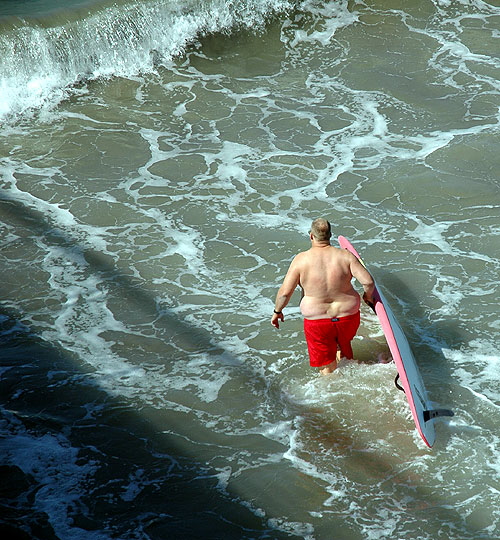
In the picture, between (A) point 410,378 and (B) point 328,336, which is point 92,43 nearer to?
(B) point 328,336

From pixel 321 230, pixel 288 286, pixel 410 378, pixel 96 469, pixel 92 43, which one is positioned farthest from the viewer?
pixel 92 43

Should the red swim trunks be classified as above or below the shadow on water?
above

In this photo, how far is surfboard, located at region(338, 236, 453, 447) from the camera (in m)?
5.31

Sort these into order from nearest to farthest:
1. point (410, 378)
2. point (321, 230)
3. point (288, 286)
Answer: point (410, 378) < point (321, 230) < point (288, 286)

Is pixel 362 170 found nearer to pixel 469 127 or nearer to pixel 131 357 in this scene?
pixel 469 127

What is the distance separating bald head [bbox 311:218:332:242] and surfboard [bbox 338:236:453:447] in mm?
794

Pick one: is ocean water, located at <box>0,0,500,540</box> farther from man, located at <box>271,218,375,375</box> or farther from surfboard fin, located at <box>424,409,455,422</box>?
man, located at <box>271,218,375,375</box>

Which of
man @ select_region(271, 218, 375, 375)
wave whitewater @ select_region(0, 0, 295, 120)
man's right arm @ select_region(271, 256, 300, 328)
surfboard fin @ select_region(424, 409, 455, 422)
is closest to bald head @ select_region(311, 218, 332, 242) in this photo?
man @ select_region(271, 218, 375, 375)

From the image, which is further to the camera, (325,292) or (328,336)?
(328,336)

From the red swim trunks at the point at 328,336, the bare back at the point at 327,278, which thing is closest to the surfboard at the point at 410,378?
the red swim trunks at the point at 328,336

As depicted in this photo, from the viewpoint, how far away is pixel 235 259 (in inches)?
320

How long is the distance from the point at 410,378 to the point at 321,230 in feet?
4.15

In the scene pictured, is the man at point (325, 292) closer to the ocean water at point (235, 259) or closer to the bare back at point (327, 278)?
the bare back at point (327, 278)

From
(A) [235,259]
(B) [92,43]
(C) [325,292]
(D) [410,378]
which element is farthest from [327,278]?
(B) [92,43]
